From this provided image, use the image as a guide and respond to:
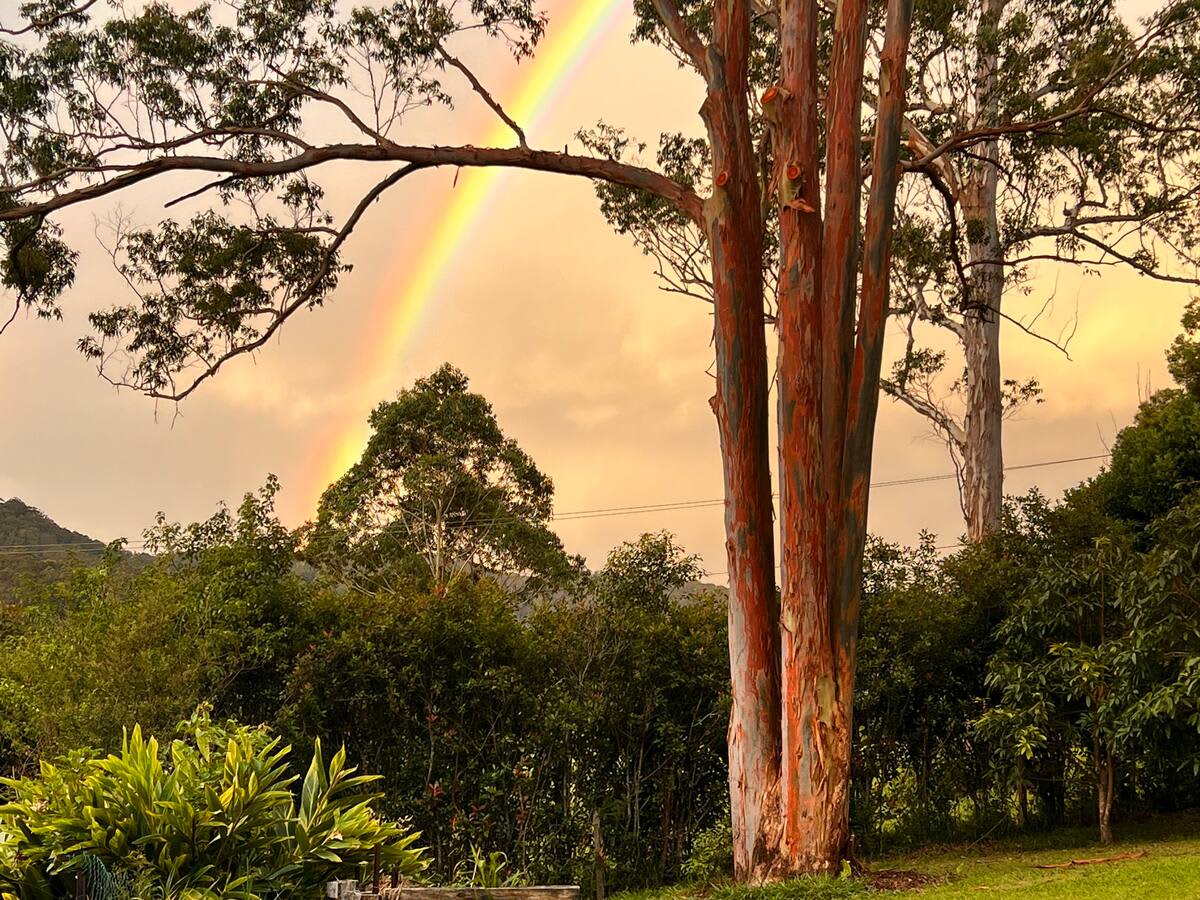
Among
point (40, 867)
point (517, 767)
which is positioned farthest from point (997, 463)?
point (40, 867)

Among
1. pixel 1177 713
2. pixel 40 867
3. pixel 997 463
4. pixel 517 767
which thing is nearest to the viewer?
pixel 40 867

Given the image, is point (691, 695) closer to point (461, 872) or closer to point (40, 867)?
point (461, 872)

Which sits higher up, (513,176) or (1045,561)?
(513,176)

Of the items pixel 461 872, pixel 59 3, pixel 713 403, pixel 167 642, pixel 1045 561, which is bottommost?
pixel 461 872

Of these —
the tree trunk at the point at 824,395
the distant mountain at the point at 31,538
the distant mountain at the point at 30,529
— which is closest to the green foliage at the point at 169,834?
the tree trunk at the point at 824,395

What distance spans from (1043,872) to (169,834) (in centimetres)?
628

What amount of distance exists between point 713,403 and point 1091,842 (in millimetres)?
4770

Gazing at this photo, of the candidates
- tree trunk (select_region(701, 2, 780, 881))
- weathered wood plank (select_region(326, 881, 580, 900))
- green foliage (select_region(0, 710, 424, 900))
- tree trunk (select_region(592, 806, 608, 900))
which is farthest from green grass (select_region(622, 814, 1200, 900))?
green foliage (select_region(0, 710, 424, 900))

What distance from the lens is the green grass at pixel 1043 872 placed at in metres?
7.61

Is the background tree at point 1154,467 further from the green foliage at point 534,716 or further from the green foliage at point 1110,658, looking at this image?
the green foliage at point 534,716

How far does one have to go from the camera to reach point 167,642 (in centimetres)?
965

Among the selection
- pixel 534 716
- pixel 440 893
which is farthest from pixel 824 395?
pixel 440 893

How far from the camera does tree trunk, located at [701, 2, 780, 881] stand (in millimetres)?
9320

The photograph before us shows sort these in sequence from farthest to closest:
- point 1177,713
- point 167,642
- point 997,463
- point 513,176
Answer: point 997,463 → point 513,176 → point 167,642 → point 1177,713
